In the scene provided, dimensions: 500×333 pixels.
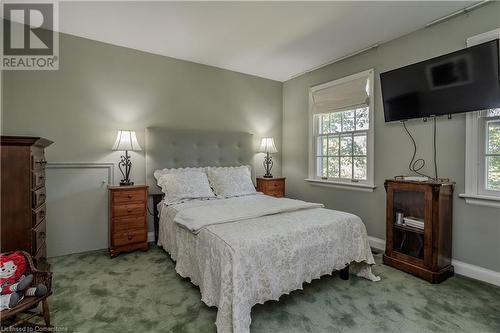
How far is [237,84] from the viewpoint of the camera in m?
4.09

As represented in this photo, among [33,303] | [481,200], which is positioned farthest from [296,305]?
[481,200]

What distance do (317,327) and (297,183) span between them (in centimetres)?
278

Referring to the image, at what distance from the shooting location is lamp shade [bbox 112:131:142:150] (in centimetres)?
299

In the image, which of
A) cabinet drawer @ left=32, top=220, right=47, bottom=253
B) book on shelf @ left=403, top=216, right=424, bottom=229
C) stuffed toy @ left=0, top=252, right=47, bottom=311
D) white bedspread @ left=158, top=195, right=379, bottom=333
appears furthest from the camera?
book on shelf @ left=403, top=216, right=424, bottom=229

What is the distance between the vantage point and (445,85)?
2.40m

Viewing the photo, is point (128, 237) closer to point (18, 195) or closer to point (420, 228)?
point (18, 195)

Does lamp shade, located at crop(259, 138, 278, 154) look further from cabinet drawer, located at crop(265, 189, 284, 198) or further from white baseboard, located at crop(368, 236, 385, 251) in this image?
white baseboard, located at crop(368, 236, 385, 251)

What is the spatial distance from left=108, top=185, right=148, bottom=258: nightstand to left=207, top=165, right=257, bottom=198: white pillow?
2.87 feet

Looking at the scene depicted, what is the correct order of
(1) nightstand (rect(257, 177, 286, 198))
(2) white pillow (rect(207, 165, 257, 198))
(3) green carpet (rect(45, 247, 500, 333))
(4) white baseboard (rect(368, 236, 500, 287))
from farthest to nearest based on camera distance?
1. (1) nightstand (rect(257, 177, 286, 198))
2. (2) white pillow (rect(207, 165, 257, 198))
3. (4) white baseboard (rect(368, 236, 500, 287))
4. (3) green carpet (rect(45, 247, 500, 333))

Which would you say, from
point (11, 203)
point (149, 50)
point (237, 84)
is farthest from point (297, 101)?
point (11, 203)

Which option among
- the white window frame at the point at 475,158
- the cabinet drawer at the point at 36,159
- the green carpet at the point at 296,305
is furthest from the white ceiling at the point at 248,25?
the green carpet at the point at 296,305

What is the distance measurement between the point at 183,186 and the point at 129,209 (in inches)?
26.6

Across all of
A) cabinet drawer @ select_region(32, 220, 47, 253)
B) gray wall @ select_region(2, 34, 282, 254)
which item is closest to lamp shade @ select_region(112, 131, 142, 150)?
gray wall @ select_region(2, 34, 282, 254)

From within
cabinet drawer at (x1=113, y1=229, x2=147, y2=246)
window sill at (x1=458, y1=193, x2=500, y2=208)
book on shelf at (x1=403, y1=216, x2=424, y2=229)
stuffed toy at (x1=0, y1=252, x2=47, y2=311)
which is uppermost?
window sill at (x1=458, y1=193, x2=500, y2=208)
